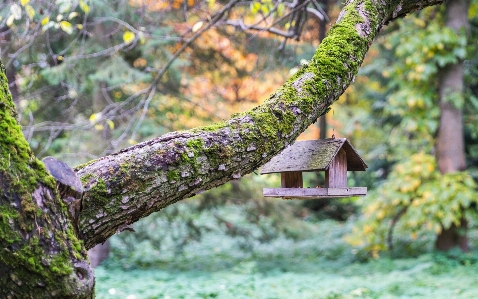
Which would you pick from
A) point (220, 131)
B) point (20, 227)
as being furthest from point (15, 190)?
point (220, 131)

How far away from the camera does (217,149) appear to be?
82.7 inches

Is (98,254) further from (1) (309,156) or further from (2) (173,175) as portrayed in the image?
(2) (173,175)

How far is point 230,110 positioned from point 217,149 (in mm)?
9462

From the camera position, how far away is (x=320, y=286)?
6773 millimetres

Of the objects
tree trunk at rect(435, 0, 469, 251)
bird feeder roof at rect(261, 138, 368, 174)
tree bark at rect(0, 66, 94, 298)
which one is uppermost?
tree trunk at rect(435, 0, 469, 251)

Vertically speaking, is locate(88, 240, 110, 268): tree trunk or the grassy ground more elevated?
locate(88, 240, 110, 268): tree trunk

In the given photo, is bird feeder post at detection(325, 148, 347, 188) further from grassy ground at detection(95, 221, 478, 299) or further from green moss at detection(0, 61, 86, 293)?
grassy ground at detection(95, 221, 478, 299)

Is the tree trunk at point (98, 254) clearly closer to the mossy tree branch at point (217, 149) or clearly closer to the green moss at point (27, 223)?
the mossy tree branch at point (217, 149)

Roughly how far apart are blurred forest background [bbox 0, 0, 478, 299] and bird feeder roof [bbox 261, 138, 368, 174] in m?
3.45

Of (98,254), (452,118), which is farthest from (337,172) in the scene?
(98,254)

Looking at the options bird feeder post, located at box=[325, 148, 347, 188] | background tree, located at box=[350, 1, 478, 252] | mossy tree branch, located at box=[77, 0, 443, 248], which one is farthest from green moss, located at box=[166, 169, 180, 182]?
background tree, located at box=[350, 1, 478, 252]

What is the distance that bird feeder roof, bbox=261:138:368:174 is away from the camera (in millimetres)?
2762

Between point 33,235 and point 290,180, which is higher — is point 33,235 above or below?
below

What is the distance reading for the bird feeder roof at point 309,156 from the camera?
109 inches
